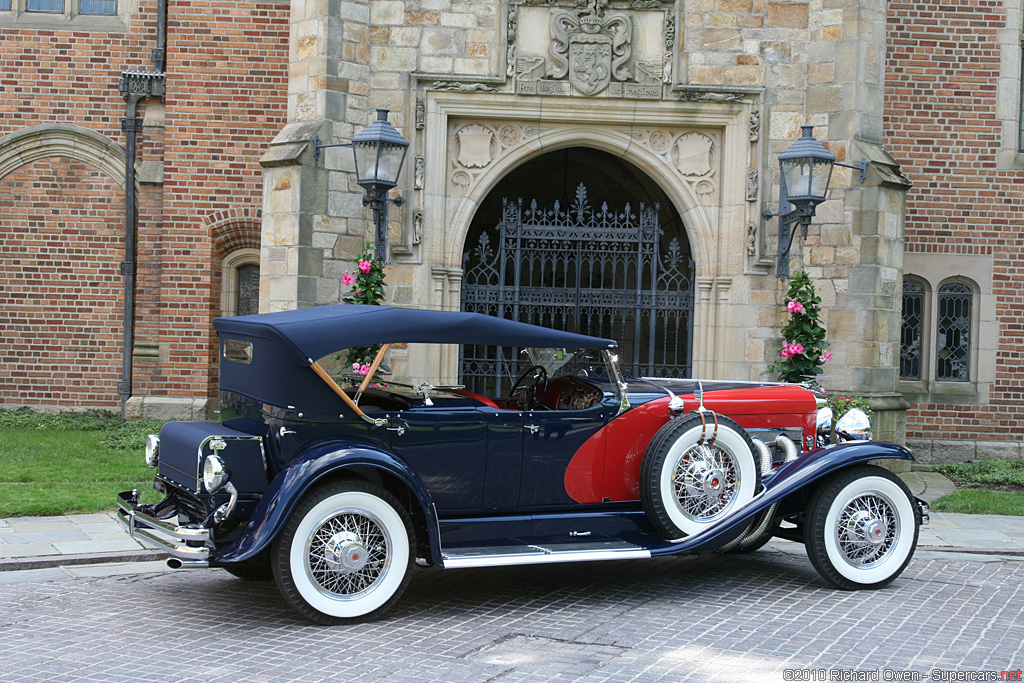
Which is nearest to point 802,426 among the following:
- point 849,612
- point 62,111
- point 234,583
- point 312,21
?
point 849,612

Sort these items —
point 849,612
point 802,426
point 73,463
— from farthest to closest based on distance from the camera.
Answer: point 73,463 < point 802,426 < point 849,612

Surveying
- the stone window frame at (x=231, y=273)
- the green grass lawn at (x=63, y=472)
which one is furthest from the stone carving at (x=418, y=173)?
the green grass lawn at (x=63, y=472)

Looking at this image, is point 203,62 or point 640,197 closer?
point 203,62

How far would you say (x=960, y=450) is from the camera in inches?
489

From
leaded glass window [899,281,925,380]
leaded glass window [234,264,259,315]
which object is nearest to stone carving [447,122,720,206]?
leaded glass window [899,281,925,380]

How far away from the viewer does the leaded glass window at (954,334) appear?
1264 centimetres

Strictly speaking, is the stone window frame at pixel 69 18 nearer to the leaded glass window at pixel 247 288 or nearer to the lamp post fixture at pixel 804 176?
the leaded glass window at pixel 247 288

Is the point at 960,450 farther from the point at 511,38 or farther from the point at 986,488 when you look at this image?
the point at 511,38

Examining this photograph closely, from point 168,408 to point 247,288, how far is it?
6.05 feet

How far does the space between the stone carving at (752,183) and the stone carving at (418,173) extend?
11.3 ft

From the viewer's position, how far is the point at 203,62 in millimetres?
12711

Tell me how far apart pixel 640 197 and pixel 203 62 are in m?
6.20

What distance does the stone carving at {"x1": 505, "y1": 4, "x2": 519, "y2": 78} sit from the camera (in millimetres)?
10555

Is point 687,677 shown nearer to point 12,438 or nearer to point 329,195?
point 329,195
